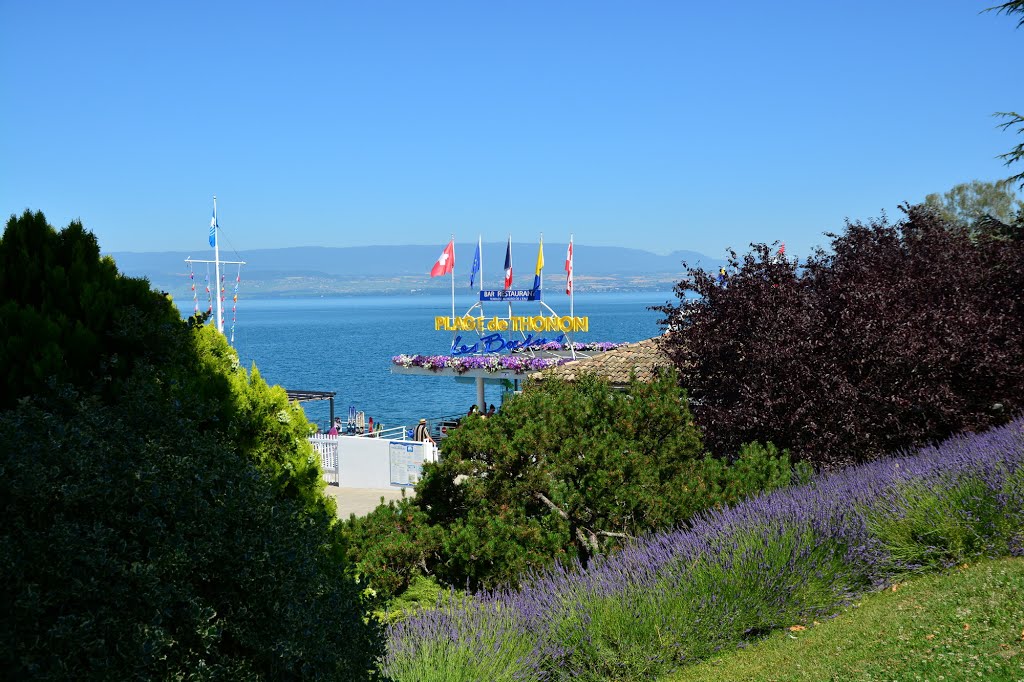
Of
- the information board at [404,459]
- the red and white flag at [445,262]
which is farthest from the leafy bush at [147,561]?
the red and white flag at [445,262]

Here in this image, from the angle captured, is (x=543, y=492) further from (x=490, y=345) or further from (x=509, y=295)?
(x=509, y=295)

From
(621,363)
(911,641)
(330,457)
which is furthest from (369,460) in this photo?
(911,641)

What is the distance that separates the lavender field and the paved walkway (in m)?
12.8

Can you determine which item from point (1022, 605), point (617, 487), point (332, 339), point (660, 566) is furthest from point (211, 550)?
point (332, 339)

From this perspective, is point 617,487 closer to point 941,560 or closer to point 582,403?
point 582,403

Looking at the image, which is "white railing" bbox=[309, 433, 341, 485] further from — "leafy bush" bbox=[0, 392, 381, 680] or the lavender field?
"leafy bush" bbox=[0, 392, 381, 680]

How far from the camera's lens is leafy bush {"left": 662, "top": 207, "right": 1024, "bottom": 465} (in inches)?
484

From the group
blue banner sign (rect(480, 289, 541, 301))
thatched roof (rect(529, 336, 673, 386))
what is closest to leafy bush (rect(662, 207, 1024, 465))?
thatched roof (rect(529, 336, 673, 386))

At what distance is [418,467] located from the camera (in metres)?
22.9

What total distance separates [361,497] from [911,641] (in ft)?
58.2

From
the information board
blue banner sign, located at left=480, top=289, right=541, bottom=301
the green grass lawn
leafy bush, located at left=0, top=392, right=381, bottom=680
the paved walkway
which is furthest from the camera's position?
blue banner sign, located at left=480, top=289, right=541, bottom=301

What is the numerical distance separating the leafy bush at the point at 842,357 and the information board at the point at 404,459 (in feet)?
32.8

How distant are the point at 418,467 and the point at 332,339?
558 feet

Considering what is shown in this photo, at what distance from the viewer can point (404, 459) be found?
2366cm
